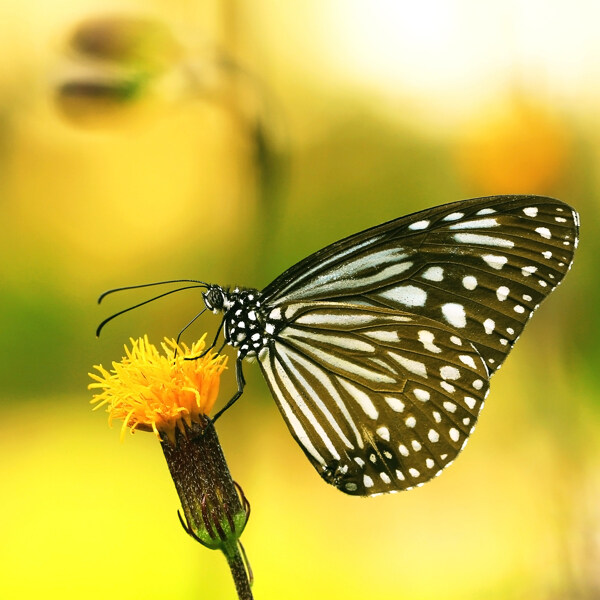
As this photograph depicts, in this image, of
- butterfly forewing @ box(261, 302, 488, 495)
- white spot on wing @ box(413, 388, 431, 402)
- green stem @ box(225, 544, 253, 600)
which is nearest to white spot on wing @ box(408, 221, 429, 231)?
butterfly forewing @ box(261, 302, 488, 495)

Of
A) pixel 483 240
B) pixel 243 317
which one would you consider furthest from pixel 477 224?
pixel 243 317

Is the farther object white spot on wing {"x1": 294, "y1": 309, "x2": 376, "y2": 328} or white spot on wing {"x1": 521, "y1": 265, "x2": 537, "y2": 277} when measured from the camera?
white spot on wing {"x1": 294, "y1": 309, "x2": 376, "y2": 328}

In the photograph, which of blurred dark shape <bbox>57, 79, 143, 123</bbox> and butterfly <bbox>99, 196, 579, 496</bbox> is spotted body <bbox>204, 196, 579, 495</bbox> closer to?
butterfly <bbox>99, 196, 579, 496</bbox>

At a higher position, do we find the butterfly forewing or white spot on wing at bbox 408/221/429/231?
white spot on wing at bbox 408/221/429/231

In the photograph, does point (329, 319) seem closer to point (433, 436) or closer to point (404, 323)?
point (404, 323)

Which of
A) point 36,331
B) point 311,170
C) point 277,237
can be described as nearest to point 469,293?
point 277,237

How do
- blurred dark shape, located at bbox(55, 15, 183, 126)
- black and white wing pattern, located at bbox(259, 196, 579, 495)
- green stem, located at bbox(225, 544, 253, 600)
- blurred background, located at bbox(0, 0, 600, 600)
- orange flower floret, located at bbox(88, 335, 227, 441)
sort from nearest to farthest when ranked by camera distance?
1. green stem, located at bbox(225, 544, 253, 600)
2. orange flower floret, located at bbox(88, 335, 227, 441)
3. black and white wing pattern, located at bbox(259, 196, 579, 495)
4. blurred dark shape, located at bbox(55, 15, 183, 126)
5. blurred background, located at bbox(0, 0, 600, 600)

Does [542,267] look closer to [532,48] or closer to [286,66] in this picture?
[532,48]

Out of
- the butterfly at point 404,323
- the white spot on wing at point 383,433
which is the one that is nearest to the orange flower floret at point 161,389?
the butterfly at point 404,323
